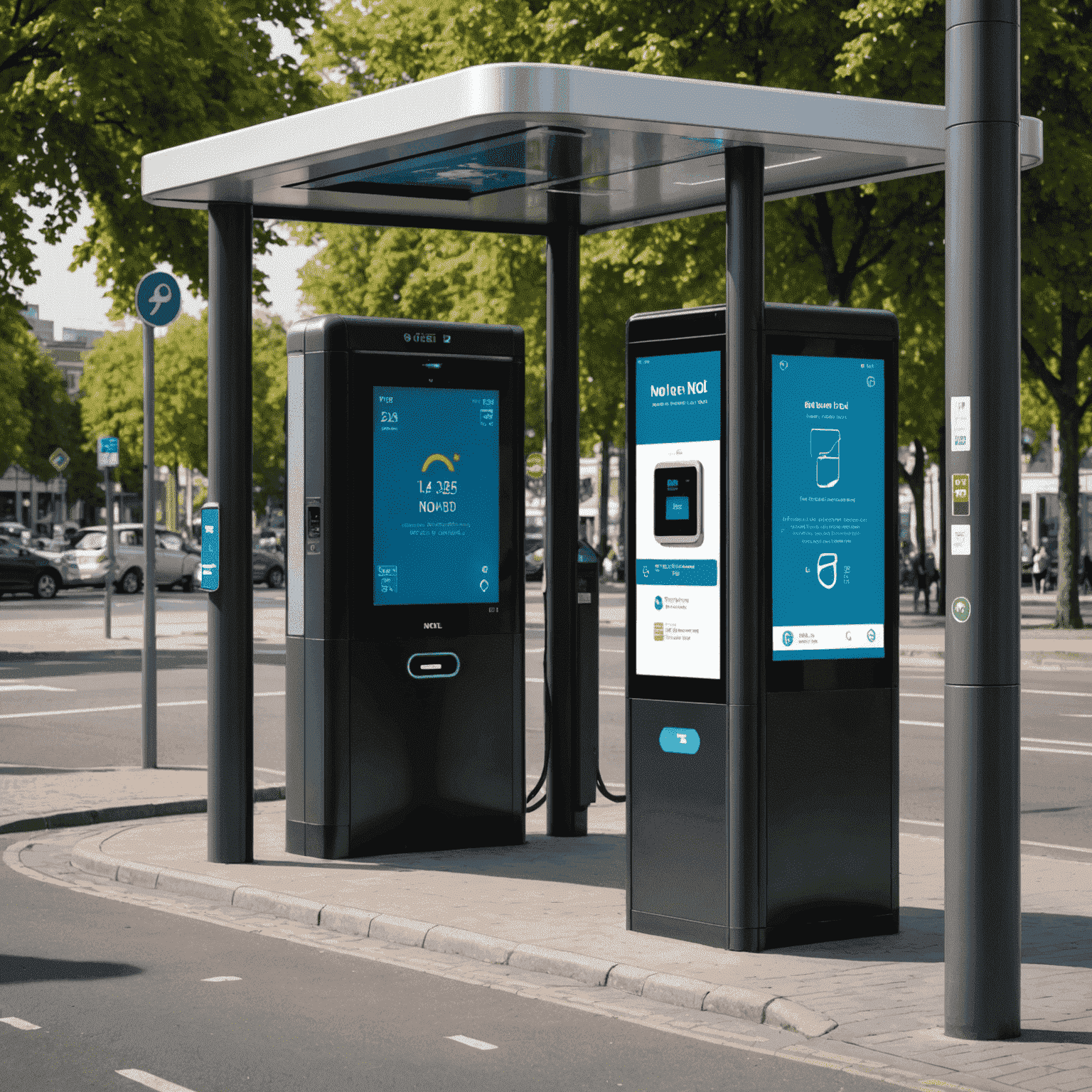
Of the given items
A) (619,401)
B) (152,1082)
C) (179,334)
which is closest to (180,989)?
(152,1082)

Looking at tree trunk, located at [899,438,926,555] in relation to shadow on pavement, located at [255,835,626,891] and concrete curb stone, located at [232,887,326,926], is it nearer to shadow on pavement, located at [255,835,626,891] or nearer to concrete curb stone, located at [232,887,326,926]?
shadow on pavement, located at [255,835,626,891]

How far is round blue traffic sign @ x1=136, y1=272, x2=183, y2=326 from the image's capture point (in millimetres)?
13047

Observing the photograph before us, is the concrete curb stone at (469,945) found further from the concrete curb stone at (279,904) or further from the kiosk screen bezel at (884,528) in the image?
the kiosk screen bezel at (884,528)

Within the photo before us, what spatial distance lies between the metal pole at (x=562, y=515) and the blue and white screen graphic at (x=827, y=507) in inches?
104

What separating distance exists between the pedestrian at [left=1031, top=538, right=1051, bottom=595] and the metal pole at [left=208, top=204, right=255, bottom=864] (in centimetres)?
3870

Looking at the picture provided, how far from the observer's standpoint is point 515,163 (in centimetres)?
806

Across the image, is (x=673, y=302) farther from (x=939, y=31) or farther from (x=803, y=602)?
(x=803, y=602)

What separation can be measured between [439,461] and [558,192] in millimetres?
1477

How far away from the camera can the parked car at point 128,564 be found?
145 feet

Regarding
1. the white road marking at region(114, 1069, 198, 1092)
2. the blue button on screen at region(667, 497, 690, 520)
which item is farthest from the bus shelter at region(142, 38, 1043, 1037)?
the white road marking at region(114, 1069, 198, 1092)

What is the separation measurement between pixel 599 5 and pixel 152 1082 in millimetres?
20825

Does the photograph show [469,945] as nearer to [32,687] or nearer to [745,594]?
[745,594]

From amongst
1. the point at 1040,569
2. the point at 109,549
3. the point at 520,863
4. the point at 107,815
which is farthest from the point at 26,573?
the point at 520,863

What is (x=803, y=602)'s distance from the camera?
7.02 m
